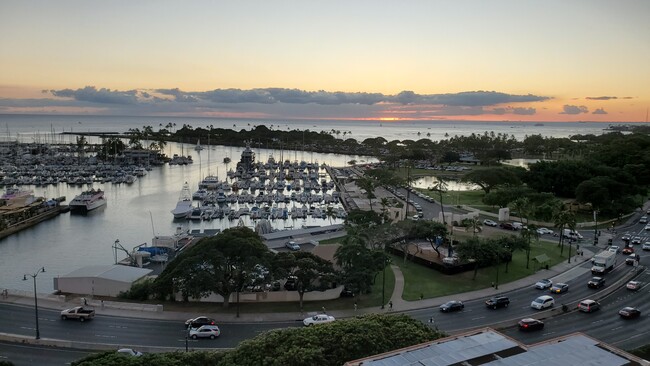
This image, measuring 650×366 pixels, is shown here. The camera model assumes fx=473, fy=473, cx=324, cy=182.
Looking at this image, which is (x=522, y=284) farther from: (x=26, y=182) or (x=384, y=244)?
(x=26, y=182)

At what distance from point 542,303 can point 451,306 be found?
7.22 meters

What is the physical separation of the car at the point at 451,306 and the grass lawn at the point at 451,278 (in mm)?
3034

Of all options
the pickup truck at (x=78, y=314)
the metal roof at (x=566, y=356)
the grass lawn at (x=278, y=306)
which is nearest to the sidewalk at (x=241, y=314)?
the grass lawn at (x=278, y=306)

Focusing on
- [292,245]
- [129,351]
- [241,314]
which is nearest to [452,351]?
[129,351]

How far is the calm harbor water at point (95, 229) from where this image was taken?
2192 inches

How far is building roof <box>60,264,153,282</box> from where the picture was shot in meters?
41.9

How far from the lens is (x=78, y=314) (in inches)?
1383

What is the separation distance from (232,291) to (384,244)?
64.6 feet

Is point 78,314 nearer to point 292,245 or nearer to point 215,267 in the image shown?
point 215,267

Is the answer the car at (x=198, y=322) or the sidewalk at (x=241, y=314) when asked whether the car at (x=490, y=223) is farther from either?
the car at (x=198, y=322)

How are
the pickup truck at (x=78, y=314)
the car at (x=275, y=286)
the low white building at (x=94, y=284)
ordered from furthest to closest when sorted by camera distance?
the car at (x=275, y=286) → the low white building at (x=94, y=284) → the pickup truck at (x=78, y=314)

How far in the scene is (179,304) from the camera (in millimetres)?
38938

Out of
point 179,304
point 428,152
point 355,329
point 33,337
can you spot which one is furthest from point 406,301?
point 428,152

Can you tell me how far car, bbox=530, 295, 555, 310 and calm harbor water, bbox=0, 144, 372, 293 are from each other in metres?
44.6
